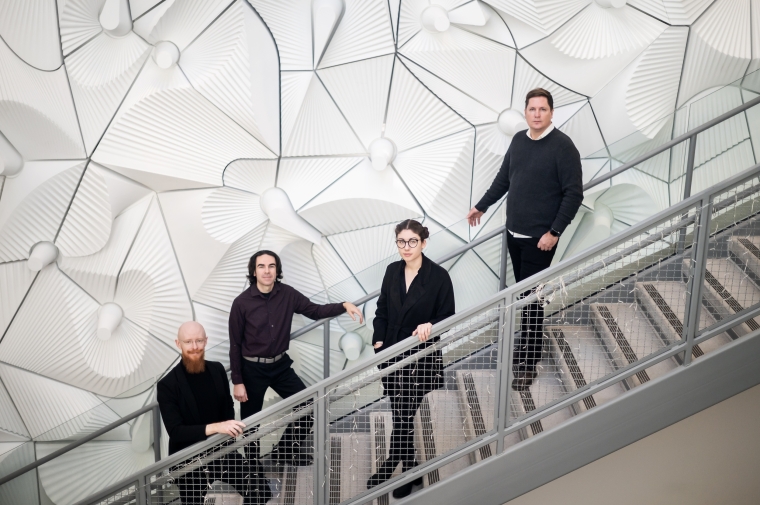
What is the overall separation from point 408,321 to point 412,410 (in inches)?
19.1

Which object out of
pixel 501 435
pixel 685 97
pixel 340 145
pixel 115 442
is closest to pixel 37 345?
pixel 115 442

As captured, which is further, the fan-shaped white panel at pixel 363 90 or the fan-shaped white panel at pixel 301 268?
the fan-shaped white panel at pixel 301 268

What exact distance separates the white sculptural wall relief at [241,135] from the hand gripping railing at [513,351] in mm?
967

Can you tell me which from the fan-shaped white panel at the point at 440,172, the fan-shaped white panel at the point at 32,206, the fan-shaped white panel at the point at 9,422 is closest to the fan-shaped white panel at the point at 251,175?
the fan-shaped white panel at the point at 440,172

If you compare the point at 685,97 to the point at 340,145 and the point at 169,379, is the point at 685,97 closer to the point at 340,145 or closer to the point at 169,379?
the point at 340,145

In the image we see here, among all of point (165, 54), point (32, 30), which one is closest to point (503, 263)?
point (165, 54)

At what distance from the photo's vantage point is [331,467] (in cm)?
409

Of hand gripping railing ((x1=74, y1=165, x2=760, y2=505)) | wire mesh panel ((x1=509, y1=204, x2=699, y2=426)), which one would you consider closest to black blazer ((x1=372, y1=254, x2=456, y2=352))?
hand gripping railing ((x1=74, y1=165, x2=760, y2=505))

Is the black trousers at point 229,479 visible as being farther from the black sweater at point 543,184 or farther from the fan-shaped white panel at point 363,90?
the fan-shaped white panel at point 363,90

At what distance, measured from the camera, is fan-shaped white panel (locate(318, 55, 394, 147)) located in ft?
18.5

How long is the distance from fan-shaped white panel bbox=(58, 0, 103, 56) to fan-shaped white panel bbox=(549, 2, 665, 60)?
129 inches

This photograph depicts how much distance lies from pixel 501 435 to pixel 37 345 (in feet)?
13.3

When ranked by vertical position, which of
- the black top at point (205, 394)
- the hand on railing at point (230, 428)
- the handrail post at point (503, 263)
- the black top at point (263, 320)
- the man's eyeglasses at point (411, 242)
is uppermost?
the handrail post at point (503, 263)

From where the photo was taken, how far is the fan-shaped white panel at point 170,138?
545 cm
